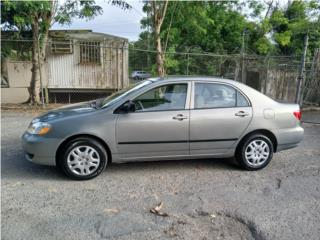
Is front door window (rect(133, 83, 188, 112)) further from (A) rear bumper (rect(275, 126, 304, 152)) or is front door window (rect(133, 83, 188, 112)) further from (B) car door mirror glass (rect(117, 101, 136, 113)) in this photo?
(A) rear bumper (rect(275, 126, 304, 152))

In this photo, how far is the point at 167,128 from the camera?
4.43 meters

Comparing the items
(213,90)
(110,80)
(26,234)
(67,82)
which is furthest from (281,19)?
(26,234)

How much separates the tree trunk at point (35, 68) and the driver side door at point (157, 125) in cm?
692

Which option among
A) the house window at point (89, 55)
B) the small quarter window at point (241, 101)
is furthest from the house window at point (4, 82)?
the small quarter window at point (241, 101)

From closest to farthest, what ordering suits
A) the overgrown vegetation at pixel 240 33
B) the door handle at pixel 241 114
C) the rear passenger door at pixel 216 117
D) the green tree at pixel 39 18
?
the rear passenger door at pixel 216 117
the door handle at pixel 241 114
the green tree at pixel 39 18
the overgrown vegetation at pixel 240 33

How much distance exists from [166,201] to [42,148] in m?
1.88

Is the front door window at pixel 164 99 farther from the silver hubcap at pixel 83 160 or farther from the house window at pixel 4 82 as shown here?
the house window at pixel 4 82

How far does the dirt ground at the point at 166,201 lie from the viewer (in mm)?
3072

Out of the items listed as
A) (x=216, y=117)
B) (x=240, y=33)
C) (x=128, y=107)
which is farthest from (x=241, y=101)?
(x=240, y=33)

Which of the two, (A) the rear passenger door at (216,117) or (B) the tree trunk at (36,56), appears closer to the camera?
(A) the rear passenger door at (216,117)

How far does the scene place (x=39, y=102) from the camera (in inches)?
422

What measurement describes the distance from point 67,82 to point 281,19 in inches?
682

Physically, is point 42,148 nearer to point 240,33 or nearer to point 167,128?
point 167,128

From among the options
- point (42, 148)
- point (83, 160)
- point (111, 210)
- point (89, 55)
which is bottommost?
point (111, 210)
